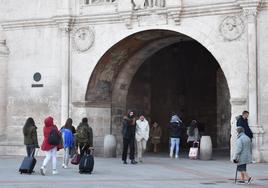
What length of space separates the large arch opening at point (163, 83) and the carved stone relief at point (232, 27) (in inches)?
98.2

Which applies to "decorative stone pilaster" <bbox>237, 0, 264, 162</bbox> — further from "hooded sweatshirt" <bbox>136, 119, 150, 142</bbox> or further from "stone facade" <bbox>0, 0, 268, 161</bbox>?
"hooded sweatshirt" <bbox>136, 119, 150, 142</bbox>

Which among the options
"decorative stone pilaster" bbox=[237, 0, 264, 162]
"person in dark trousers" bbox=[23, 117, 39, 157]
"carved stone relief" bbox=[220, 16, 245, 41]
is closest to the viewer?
"person in dark trousers" bbox=[23, 117, 39, 157]

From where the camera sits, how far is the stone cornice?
2042cm

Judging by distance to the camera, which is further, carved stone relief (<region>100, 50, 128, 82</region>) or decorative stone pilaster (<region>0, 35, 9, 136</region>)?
decorative stone pilaster (<region>0, 35, 9, 136</region>)

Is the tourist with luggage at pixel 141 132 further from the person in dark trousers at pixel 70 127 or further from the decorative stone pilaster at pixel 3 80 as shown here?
the decorative stone pilaster at pixel 3 80

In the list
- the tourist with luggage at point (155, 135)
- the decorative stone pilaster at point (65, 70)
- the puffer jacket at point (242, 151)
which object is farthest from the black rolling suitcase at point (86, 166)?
the tourist with luggage at point (155, 135)

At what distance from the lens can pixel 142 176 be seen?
1600 centimetres

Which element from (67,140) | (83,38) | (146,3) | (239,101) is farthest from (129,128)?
(83,38)

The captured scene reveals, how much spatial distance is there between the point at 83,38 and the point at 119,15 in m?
1.86

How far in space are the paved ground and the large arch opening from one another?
174 inches

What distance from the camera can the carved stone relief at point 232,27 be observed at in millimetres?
20406

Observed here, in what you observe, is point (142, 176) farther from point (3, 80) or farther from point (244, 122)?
point (3, 80)

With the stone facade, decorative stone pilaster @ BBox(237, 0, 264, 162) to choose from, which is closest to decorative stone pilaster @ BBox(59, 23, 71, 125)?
the stone facade

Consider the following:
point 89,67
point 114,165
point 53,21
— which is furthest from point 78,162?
point 53,21
